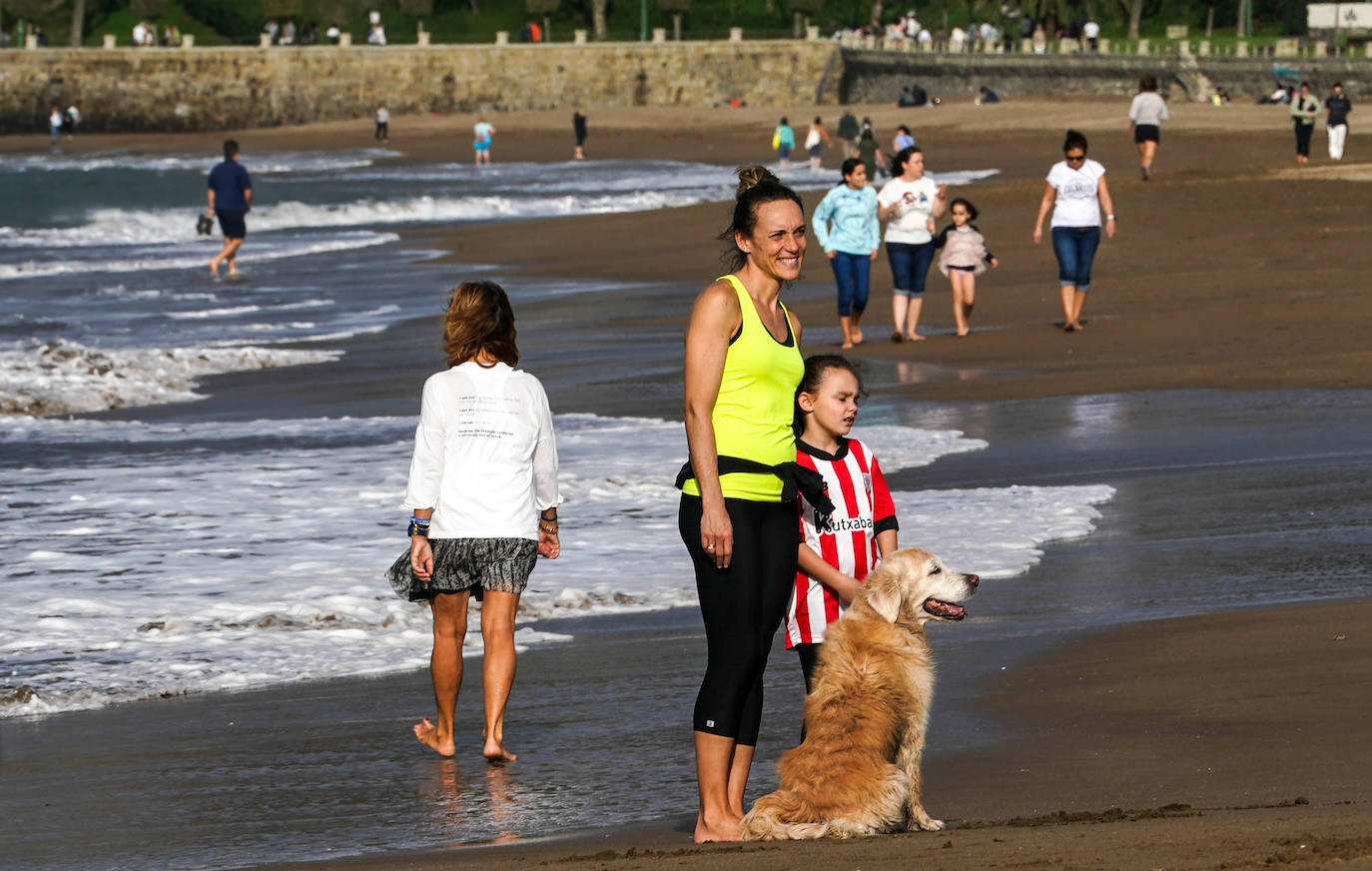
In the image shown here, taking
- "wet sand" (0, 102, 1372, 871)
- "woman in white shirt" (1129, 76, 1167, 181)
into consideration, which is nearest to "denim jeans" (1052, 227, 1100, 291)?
"wet sand" (0, 102, 1372, 871)

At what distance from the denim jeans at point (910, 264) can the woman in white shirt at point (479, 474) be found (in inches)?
418

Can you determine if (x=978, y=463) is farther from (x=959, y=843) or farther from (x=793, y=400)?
(x=959, y=843)

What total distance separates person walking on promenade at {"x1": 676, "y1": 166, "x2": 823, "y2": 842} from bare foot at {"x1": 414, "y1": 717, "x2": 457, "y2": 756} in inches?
→ 54.0

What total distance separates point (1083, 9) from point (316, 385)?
3181 inches

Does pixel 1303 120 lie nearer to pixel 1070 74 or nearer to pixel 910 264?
pixel 910 264

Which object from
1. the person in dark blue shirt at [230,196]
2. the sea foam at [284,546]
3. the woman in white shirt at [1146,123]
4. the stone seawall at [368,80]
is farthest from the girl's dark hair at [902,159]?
the stone seawall at [368,80]

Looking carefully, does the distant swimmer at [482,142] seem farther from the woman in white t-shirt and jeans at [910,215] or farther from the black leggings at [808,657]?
the black leggings at [808,657]

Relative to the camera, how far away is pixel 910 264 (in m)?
16.6

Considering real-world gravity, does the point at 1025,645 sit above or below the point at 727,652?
below

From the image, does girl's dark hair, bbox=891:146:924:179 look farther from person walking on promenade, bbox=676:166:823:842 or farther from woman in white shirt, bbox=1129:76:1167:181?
woman in white shirt, bbox=1129:76:1167:181

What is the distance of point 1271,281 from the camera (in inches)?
733

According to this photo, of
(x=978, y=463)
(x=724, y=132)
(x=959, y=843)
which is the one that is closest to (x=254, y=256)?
(x=978, y=463)

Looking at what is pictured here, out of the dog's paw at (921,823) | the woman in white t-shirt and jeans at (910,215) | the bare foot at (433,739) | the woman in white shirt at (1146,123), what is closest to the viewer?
the dog's paw at (921,823)

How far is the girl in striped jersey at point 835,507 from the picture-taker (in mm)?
5258
